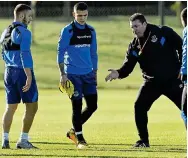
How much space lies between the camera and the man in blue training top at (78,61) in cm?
1137

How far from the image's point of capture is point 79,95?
37.9 ft

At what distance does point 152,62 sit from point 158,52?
17 centimetres

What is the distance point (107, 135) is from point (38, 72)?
54.1 feet

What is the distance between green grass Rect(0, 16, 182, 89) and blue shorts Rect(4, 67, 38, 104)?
595 inches

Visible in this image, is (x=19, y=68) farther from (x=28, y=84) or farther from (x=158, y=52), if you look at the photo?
(x=158, y=52)

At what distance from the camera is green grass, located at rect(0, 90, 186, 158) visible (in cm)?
1066

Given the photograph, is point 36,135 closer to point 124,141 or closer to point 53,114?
point 124,141

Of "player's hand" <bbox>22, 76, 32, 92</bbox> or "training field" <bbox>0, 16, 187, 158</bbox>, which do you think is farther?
"training field" <bbox>0, 16, 187, 158</bbox>

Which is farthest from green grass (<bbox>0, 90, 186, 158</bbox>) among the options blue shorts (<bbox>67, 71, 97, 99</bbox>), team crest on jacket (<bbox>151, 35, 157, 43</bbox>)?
team crest on jacket (<bbox>151, 35, 157, 43</bbox>)

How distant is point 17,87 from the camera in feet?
36.5

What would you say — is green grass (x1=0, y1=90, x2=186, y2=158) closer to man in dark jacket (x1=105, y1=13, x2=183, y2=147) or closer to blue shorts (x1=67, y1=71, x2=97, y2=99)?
man in dark jacket (x1=105, y1=13, x2=183, y2=147)

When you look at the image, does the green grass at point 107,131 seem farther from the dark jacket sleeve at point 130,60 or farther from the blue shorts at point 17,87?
the dark jacket sleeve at point 130,60

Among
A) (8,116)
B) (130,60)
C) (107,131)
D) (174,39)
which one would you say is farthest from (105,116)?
(174,39)

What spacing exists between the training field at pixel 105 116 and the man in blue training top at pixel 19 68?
1.58 ft
